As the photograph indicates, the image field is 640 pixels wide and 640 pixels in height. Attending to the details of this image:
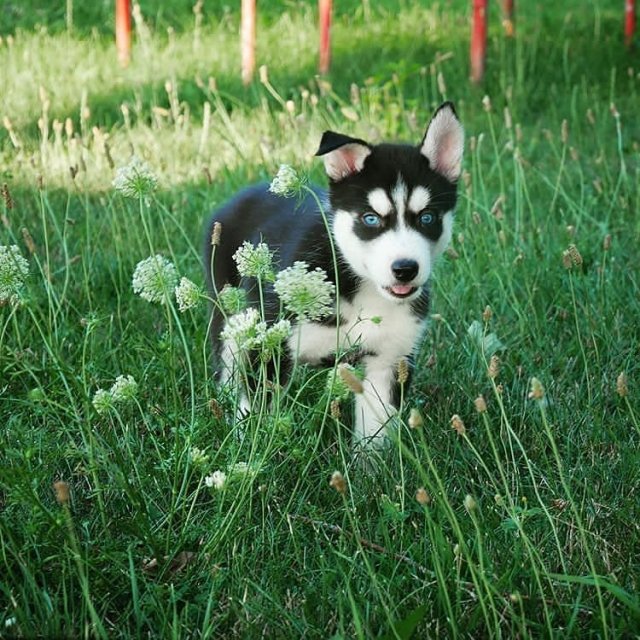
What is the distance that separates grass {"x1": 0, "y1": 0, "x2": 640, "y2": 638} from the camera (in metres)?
2.61

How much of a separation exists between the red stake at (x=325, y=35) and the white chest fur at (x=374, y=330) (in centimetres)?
482

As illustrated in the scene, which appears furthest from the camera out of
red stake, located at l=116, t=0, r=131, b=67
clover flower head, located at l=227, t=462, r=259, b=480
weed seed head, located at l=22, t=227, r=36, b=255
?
red stake, located at l=116, t=0, r=131, b=67

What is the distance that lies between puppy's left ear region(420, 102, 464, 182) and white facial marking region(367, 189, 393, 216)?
1.08ft

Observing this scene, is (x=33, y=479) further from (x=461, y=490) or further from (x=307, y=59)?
(x=307, y=59)

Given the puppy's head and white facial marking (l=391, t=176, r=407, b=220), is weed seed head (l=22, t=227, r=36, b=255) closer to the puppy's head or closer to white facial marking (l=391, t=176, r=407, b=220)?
the puppy's head

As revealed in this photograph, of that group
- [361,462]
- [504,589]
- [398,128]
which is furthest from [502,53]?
[504,589]

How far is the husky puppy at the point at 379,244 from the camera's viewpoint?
3.69m

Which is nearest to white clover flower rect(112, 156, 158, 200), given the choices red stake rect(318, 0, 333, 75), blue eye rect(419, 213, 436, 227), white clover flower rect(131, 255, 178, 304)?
white clover flower rect(131, 255, 178, 304)

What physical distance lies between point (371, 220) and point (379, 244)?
160 mm

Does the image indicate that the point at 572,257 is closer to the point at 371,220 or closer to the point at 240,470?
the point at 371,220

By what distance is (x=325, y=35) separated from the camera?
27.6 feet

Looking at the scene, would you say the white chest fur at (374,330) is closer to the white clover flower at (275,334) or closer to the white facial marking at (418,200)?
the white facial marking at (418,200)

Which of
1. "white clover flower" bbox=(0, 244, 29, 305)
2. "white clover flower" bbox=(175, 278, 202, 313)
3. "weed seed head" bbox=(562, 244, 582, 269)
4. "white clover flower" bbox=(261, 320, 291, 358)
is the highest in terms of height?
"white clover flower" bbox=(0, 244, 29, 305)

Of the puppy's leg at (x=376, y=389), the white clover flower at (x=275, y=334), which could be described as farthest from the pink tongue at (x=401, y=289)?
the white clover flower at (x=275, y=334)
